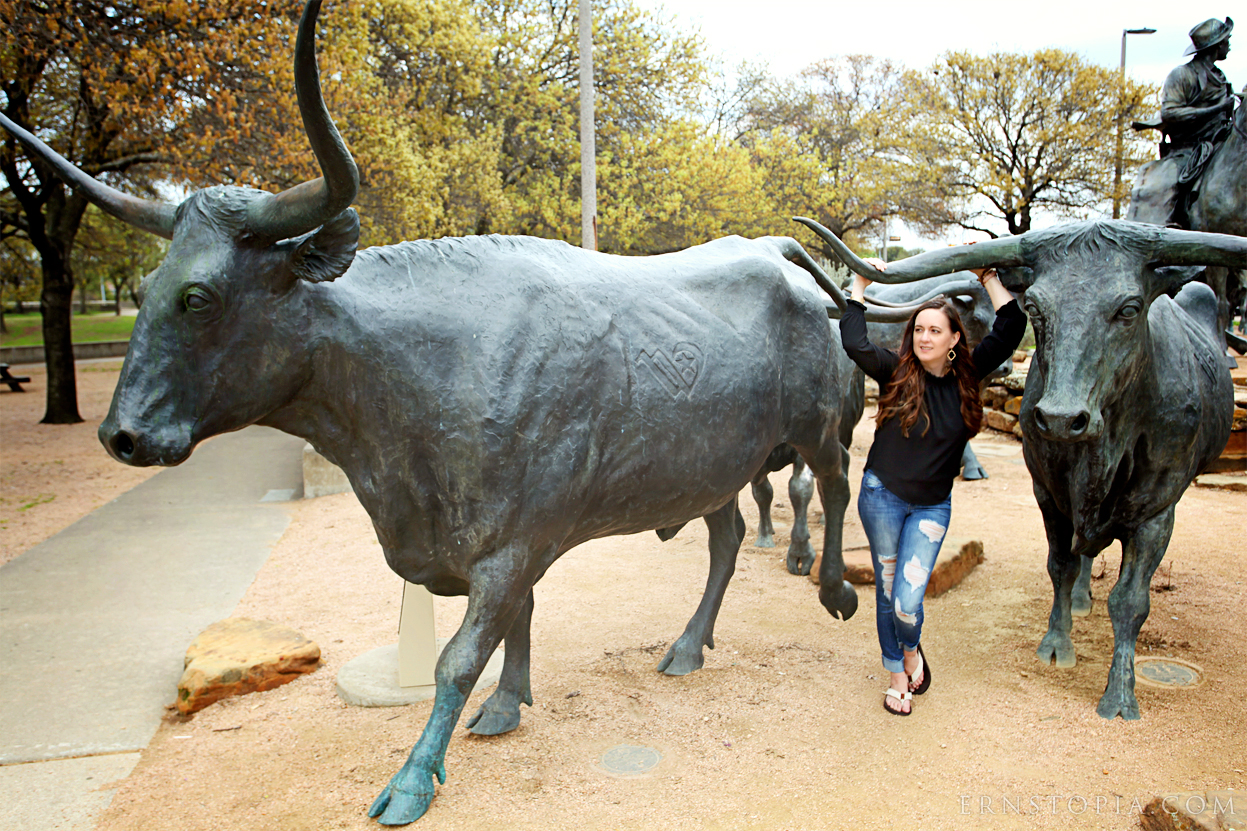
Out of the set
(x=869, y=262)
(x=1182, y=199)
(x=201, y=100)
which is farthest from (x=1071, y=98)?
(x=869, y=262)

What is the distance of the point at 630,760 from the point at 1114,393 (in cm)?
234

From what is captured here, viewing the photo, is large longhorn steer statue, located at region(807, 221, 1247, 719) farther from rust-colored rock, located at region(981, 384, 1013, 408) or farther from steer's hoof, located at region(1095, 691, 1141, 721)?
rust-colored rock, located at region(981, 384, 1013, 408)

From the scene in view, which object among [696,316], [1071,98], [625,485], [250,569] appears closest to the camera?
[625,485]

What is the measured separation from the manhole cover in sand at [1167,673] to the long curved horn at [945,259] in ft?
6.83

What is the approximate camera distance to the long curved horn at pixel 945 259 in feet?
11.2

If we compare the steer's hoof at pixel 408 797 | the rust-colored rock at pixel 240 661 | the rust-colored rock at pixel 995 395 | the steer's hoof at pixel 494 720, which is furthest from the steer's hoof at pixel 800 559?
the rust-colored rock at pixel 995 395

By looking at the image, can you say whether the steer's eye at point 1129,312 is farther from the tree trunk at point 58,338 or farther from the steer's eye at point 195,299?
the tree trunk at point 58,338

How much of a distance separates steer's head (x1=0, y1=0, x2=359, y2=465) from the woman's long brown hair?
226 centimetres

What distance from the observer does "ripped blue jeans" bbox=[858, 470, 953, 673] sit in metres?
3.48

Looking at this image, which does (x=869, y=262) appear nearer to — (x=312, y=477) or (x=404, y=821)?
(x=404, y=821)

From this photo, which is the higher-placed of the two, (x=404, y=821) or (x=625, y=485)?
(x=625, y=485)

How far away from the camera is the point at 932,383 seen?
11.8 ft

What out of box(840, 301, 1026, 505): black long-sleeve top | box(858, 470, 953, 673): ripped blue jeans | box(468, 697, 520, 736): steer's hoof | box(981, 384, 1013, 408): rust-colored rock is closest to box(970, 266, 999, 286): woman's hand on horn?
box(840, 301, 1026, 505): black long-sleeve top

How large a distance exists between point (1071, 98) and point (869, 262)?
2368cm
